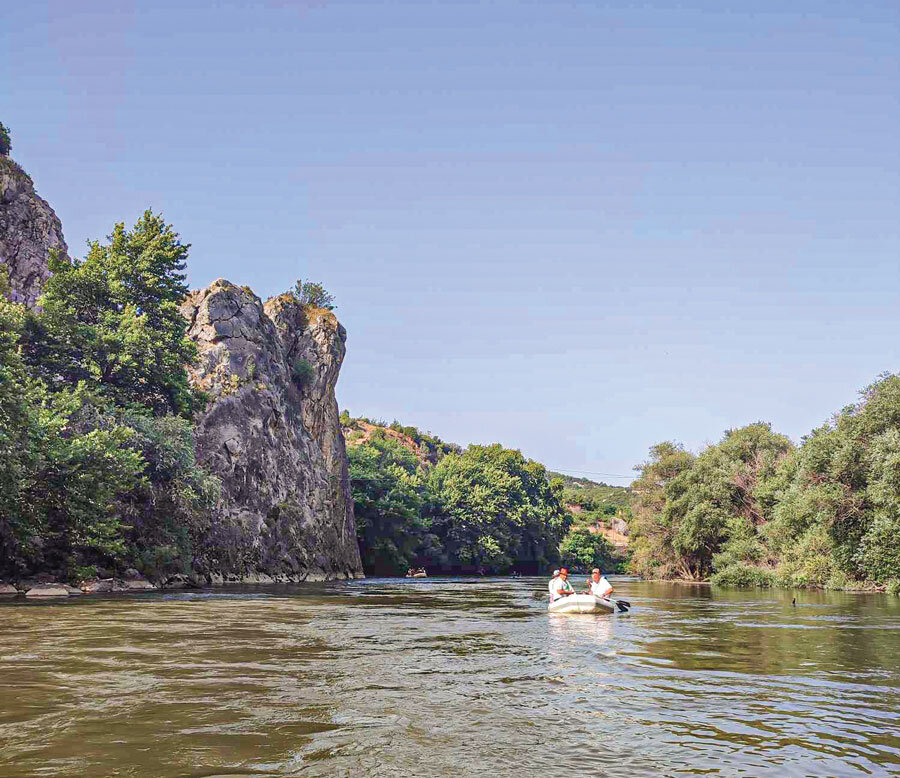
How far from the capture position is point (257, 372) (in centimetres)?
7075

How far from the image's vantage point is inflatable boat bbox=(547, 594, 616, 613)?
28.9 m

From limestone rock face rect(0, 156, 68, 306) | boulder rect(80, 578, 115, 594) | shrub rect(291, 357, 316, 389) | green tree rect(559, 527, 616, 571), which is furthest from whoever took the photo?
green tree rect(559, 527, 616, 571)

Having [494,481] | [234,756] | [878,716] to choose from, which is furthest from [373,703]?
[494,481]

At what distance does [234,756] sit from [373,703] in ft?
11.1

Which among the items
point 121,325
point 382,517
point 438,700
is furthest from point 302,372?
point 438,700

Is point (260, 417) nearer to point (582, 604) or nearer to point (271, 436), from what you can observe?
point (271, 436)

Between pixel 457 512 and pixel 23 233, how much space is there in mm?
66207

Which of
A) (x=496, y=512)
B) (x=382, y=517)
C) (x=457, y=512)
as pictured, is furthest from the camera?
(x=496, y=512)

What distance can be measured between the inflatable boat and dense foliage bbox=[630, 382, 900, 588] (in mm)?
19631

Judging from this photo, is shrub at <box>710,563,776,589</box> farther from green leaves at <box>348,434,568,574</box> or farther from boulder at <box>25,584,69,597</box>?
boulder at <box>25,584,69,597</box>

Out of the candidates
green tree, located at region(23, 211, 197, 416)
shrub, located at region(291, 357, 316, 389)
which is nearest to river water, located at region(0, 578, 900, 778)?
green tree, located at region(23, 211, 197, 416)

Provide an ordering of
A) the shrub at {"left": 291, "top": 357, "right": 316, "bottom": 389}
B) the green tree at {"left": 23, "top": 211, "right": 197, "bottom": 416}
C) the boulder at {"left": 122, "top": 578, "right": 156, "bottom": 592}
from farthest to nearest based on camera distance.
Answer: the shrub at {"left": 291, "top": 357, "right": 316, "bottom": 389}, the green tree at {"left": 23, "top": 211, "right": 197, "bottom": 416}, the boulder at {"left": 122, "top": 578, "right": 156, "bottom": 592}

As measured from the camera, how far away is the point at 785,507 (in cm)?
4859

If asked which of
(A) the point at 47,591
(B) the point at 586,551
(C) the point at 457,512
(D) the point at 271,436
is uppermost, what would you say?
(D) the point at 271,436
